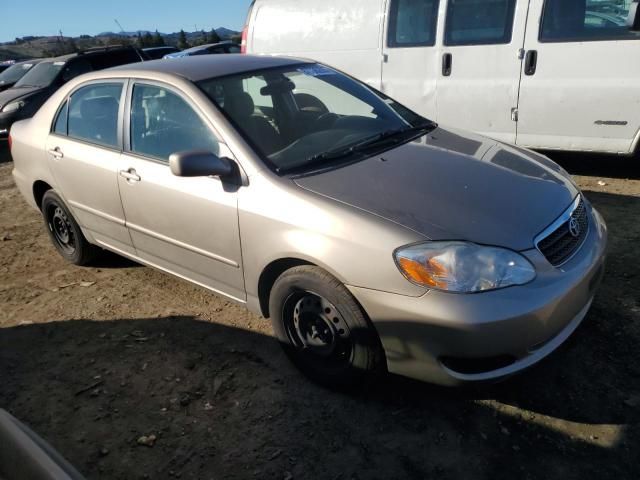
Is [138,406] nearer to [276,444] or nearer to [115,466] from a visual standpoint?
[115,466]

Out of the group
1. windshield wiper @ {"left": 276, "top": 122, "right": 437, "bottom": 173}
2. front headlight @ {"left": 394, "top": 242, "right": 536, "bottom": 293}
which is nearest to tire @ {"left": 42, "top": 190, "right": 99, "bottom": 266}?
windshield wiper @ {"left": 276, "top": 122, "right": 437, "bottom": 173}

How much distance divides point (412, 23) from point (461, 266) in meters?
4.38

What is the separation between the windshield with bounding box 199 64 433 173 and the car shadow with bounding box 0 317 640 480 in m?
1.17

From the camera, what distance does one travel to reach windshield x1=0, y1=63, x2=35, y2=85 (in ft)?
39.9

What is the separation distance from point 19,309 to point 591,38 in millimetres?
5369

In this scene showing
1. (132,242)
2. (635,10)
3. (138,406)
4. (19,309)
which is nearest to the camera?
(138,406)

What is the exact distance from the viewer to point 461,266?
2.24 metres

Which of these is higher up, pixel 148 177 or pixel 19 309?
pixel 148 177

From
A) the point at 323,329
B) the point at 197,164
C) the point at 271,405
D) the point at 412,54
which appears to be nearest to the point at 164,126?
the point at 197,164

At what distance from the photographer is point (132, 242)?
3.66m

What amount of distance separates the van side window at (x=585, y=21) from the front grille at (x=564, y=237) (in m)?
2.92

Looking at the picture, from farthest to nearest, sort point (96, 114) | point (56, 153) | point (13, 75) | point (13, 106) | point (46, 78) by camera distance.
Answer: point (13, 75)
point (46, 78)
point (13, 106)
point (56, 153)
point (96, 114)

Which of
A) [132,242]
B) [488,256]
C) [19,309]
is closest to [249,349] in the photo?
[132,242]

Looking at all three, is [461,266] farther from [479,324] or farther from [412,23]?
[412,23]
